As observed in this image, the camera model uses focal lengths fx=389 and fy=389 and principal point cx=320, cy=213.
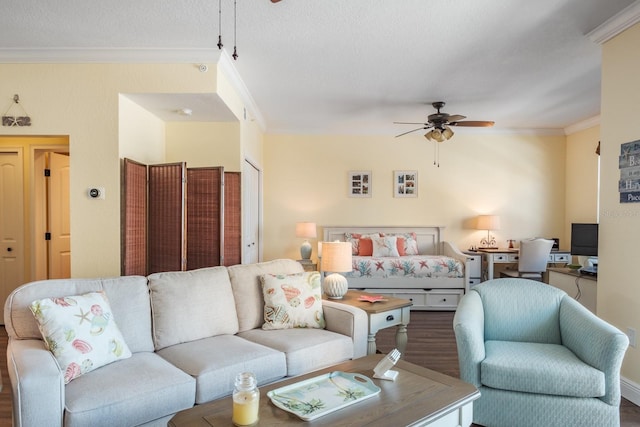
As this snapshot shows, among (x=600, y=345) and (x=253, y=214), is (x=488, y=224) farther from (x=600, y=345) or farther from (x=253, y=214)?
(x=600, y=345)

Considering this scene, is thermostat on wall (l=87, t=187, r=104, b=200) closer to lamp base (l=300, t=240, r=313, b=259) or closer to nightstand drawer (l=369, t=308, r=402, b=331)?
nightstand drawer (l=369, t=308, r=402, b=331)

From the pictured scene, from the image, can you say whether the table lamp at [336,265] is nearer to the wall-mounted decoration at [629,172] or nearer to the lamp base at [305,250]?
the wall-mounted decoration at [629,172]

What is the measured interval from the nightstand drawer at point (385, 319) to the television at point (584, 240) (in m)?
3.42

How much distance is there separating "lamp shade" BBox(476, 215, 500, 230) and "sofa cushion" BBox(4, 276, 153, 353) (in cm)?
502

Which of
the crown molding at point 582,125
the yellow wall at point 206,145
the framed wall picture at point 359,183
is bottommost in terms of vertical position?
the framed wall picture at point 359,183

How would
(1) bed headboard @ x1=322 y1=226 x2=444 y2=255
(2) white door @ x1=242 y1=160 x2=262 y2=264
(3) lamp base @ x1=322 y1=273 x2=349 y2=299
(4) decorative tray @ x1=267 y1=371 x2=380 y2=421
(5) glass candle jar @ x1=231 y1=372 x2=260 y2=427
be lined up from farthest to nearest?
(1) bed headboard @ x1=322 y1=226 x2=444 y2=255, (2) white door @ x1=242 y1=160 x2=262 y2=264, (3) lamp base @ x1=322 y1=273 x2=349 y2=299, (4) decorative tray @ x1=267 y1=371 x2=380 y2=421, (5) glass candle jar @ x1=231 y1=372 x2=260 y2=427

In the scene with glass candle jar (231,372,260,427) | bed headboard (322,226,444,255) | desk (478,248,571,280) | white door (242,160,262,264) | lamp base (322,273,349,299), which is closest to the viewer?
glass candle jar (231,372,260,427)

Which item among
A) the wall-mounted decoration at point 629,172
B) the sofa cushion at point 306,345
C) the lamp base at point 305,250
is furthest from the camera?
the lamp base at point 305,250

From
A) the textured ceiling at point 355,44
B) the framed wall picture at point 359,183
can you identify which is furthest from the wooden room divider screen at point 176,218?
the framed wall picture at point 359,183

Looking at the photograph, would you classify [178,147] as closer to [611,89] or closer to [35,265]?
[35,265]

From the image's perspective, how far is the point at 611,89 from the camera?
2812mm

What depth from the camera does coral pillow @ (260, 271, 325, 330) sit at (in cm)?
271

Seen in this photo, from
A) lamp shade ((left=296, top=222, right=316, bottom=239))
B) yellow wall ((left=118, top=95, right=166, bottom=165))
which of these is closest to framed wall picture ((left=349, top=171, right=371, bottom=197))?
lamp shade ((left=296, top=222, right=316, bottom=239))

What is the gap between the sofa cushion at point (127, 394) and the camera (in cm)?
169
